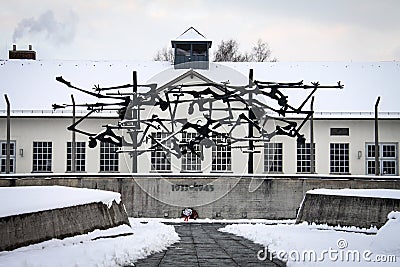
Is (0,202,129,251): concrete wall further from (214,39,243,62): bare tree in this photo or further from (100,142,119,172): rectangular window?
(214,39,243,62): bare tree

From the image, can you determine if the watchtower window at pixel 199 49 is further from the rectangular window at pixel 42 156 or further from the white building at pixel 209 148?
the rectangular window at pixel 42 156

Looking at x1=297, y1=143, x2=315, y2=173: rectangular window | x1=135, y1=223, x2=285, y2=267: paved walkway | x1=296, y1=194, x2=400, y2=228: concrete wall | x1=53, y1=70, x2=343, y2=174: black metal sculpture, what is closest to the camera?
x1=135, y1=223, x2=285, y2=267: paved walkway

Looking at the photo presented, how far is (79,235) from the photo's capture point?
14.3 meters

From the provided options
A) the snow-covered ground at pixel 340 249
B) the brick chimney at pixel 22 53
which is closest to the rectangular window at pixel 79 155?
the brick chimney at pixel 22 53

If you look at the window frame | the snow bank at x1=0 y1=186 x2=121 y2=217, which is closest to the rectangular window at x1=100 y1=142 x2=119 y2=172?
the window frame

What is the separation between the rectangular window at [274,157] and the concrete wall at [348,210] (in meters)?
16.4

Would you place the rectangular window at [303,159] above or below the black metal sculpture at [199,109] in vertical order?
below

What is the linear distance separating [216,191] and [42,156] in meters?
12.3

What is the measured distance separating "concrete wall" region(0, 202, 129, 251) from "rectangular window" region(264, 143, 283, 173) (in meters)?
22.4

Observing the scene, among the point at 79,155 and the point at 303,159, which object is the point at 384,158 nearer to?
the point at 303,159

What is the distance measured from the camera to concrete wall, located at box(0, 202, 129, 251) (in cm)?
1127

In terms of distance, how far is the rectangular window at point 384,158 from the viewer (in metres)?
39.2

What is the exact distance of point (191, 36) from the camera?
1713 inches

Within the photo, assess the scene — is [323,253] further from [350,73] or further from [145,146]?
[350,73]
